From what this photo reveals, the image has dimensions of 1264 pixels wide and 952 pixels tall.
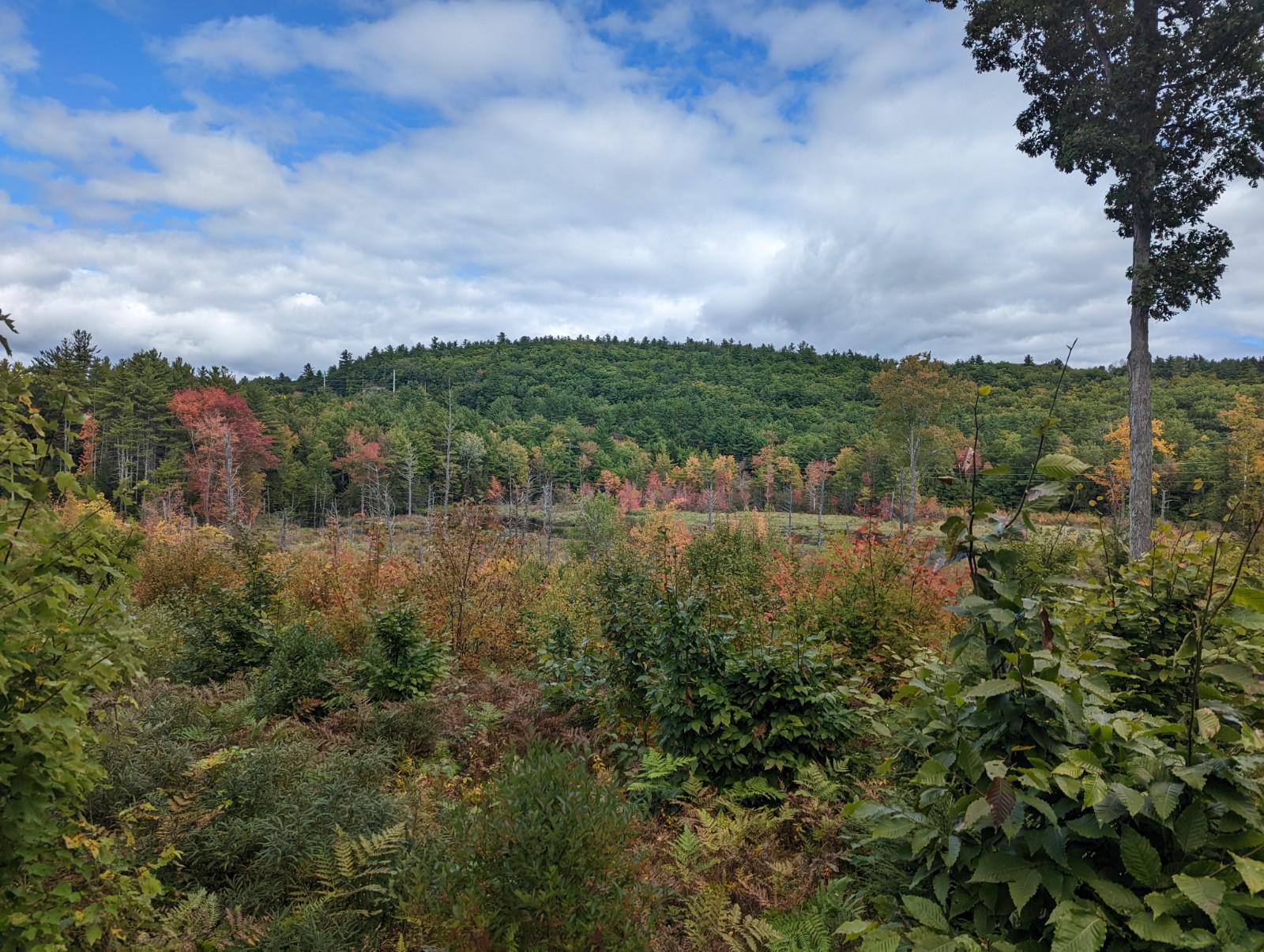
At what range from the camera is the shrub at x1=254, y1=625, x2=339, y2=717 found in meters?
5.65

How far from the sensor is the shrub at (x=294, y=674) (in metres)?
5.65

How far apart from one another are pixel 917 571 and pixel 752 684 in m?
2.68

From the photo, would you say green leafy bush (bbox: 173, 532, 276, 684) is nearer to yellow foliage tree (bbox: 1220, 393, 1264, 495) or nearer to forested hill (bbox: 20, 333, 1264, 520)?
forested hill (bbox: 20, 333, 1264, 520)

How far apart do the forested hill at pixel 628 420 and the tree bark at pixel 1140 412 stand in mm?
714

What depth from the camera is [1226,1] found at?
9844 mm

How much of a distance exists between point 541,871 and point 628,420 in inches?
3059

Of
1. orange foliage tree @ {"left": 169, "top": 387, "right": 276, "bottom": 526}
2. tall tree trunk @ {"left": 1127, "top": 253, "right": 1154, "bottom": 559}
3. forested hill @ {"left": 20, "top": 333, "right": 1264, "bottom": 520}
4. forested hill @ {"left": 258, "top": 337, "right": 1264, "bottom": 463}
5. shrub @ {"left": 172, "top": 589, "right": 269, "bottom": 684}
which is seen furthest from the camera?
forested hill @ {"left": 258, "top": 337, "right": 1264, "bottom": 463}

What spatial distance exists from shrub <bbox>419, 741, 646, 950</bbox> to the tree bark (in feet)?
39.1

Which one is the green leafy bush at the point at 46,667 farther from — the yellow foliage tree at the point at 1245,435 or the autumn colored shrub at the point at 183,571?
the yellow foliage tree at the point at 1245,435

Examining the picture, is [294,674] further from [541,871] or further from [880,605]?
[880,605]

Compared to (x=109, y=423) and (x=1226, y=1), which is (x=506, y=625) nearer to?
(x=1226, y=1)

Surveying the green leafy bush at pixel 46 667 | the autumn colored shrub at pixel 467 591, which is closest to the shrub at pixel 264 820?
the green leafy bush at pixel 46 667

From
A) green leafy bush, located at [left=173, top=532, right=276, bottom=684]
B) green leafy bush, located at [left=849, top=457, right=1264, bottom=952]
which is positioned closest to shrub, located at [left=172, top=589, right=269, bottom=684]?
green leafy bush, located at [left=173, top=532, right=276, bottom=684]

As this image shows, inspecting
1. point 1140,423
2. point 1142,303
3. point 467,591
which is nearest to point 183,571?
point 467,591
